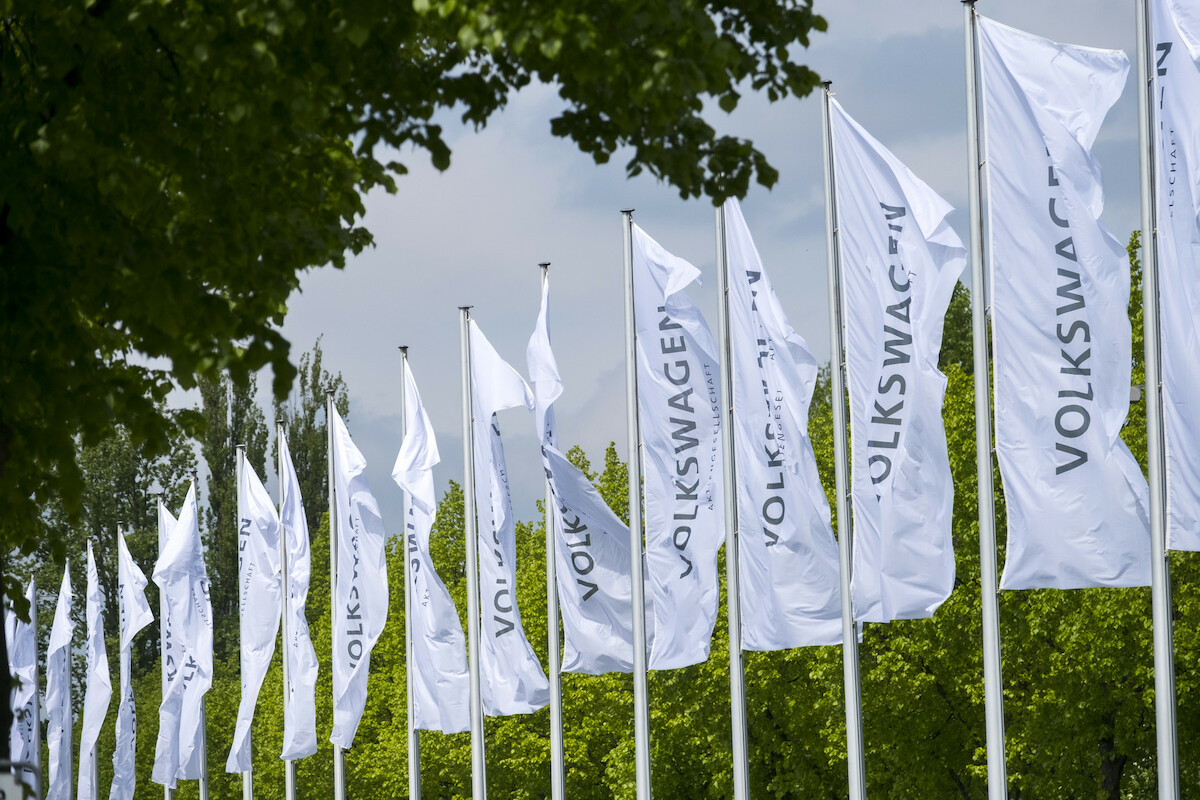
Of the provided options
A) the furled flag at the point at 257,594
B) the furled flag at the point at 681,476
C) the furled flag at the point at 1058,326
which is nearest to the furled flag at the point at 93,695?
the furled flag at the point at 257,594

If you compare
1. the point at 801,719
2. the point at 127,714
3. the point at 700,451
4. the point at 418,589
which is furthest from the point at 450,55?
the point at 127,714

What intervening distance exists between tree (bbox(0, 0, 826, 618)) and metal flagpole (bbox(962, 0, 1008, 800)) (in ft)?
35.3

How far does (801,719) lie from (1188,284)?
14.5 metres

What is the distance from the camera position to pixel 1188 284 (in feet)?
53.8

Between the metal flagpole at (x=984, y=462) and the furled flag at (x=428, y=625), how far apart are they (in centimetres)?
1114

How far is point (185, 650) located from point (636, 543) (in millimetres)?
14914

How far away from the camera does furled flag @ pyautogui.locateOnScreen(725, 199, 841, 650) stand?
65.5 feet

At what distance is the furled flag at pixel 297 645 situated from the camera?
31.3 m

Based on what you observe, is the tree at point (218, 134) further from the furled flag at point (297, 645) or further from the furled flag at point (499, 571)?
the furled flag at point (297, 645)

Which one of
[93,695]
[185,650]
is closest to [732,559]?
[185,650]

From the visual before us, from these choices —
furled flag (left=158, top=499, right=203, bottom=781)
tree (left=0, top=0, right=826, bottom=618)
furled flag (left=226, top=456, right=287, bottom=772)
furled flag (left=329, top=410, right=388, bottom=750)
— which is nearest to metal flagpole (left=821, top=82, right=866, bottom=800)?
furled flag (left=329, top=410, right=388, bottom=750)

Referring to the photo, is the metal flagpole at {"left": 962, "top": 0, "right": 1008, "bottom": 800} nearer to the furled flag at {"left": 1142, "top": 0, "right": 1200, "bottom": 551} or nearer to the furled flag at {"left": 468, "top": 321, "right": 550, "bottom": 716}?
the furled flag at {"left": 1142, "top": 0, "right": 1200, "bottom": 551}

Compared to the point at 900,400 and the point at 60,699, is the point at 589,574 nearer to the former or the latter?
the point at 900,400

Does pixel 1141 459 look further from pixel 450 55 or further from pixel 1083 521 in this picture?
pixel 450 55
